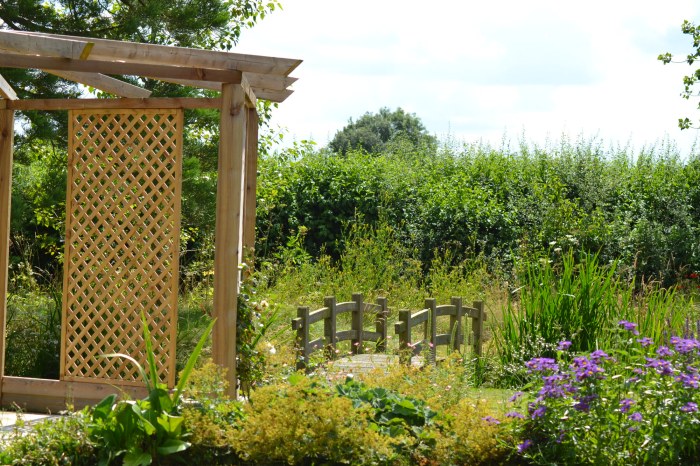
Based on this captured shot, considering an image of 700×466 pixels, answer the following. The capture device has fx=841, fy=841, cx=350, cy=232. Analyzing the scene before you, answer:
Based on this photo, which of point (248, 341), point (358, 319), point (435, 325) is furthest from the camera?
point (358, 319)

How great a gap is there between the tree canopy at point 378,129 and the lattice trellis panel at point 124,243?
1119 inches

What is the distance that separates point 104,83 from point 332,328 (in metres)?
2.83

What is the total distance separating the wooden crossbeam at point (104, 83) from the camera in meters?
7.04

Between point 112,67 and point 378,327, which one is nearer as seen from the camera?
point 112,67

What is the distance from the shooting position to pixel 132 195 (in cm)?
612

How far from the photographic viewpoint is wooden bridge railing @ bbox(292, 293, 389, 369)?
21.9ft

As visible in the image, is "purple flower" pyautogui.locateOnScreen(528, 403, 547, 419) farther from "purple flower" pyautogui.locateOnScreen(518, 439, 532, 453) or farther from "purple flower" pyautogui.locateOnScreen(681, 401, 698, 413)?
"purple flower" pyautogui.locateOnScreen(681, 401, 698, 413)

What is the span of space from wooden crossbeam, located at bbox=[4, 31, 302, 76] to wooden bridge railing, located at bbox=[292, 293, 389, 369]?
6.78ft

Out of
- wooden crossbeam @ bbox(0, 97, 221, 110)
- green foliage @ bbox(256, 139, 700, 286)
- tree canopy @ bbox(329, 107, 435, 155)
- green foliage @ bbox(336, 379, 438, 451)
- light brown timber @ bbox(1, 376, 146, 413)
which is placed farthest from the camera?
tree canopy @ bbox(329, 107, 435, 155)

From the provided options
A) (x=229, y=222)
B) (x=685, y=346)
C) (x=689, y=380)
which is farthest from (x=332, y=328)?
(x=689, y=380)

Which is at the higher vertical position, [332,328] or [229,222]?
[229,222]

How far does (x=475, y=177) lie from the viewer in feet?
46.3

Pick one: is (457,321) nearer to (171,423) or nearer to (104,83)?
(104,83)

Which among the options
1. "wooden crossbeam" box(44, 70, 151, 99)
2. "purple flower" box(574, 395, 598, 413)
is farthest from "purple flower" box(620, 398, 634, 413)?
"wooden crossbeam" box(44, 70, 151, 99)
